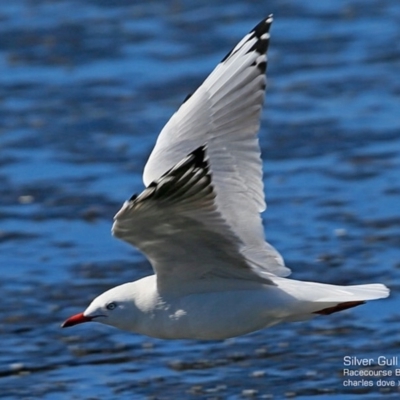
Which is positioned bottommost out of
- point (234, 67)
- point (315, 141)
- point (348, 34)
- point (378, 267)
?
point (378, 267)

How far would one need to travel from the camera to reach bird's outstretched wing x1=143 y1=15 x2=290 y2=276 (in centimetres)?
669

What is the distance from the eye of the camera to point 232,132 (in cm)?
695

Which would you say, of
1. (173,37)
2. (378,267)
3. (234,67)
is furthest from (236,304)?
(173,37)

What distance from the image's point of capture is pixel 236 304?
634 centimetres

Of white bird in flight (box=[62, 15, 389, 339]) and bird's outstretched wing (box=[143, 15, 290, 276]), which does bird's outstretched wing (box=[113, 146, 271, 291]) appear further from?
bird's outstretched wing (box=[143, 15, 290, 276])

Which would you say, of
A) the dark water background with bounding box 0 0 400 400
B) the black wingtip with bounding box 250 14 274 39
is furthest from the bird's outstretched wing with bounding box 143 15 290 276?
the dark water background with bounding box 0 0 400 400

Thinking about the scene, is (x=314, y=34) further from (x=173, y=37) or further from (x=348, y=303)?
(x=348, y=303)

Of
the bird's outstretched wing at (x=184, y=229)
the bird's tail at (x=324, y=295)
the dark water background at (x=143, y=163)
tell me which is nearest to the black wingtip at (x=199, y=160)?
the bird's outstretched wing at (x=184, y=229)

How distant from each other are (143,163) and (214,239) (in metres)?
5.24

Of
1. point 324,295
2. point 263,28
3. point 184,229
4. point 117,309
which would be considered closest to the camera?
point 184,229

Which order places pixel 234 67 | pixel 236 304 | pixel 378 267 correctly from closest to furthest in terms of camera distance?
1. pixel 236 304
2. pixel 234 67
3. pixel 378 267

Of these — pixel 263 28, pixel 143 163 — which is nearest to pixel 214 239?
pixel 263 28

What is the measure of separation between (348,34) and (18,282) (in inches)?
251

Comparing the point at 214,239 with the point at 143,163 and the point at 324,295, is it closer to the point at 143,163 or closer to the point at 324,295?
the point at 324,295
